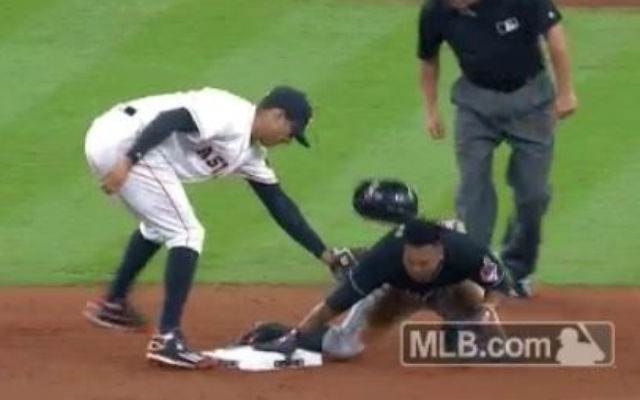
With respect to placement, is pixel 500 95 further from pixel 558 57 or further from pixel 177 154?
pixel 177 154

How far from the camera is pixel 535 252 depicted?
10.5 meters

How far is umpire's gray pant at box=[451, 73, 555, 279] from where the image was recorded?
10.1 m

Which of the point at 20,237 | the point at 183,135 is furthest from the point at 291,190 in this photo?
the point at 183,135

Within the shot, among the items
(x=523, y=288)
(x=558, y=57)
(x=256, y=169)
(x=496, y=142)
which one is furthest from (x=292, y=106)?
(x=523, y=288)

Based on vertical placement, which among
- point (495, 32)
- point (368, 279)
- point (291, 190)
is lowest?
point (291, 190)

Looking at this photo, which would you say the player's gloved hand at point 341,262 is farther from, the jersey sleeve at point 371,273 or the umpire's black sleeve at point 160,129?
the umpire's black sleeve at point 160,129

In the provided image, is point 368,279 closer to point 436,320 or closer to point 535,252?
point 436,320

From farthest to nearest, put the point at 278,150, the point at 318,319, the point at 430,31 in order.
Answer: the point at 278,150
the point at 430,31
the point at 318,319

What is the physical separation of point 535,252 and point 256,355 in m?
2.07

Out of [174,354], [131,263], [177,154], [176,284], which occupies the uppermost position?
[177,154]

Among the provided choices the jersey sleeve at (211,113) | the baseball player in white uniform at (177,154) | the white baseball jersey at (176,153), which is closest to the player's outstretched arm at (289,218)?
the baseball player in white uniform at (177,154)

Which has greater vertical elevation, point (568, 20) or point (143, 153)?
point (143, 153)

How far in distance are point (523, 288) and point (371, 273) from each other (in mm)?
1917

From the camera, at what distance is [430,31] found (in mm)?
10055
